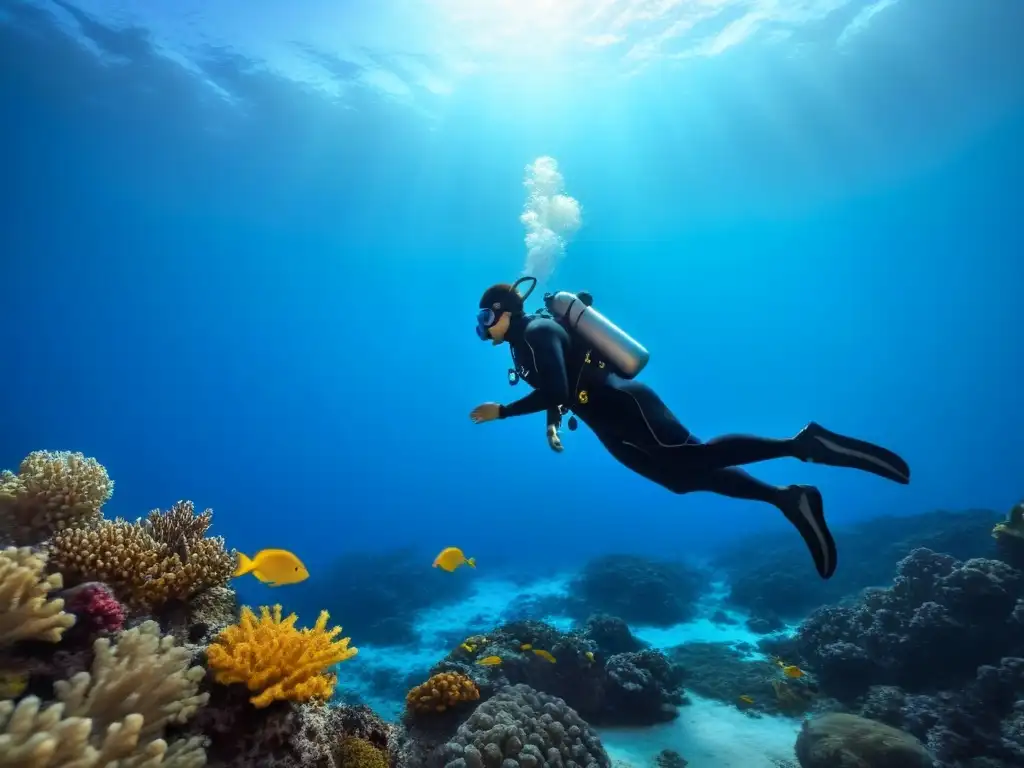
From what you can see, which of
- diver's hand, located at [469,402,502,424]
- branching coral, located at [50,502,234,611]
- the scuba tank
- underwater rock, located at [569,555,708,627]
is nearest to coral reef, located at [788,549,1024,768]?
the scuba tank

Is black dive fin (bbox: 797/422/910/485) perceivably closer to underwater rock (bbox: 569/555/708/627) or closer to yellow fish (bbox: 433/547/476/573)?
yellow fish (bbox: 433/547/476/573)

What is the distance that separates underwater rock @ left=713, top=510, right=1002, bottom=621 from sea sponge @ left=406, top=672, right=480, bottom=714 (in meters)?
16.3

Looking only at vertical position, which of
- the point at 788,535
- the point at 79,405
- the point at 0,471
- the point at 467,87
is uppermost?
the point at 79,405

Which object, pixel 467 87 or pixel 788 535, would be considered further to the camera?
pixel 467 87

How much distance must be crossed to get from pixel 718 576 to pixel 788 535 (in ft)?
26.5

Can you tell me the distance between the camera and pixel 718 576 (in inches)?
1189

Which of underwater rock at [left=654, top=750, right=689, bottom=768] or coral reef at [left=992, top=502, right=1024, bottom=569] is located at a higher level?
coral reef at [left=992, top=502, right=1024, bottom=569]

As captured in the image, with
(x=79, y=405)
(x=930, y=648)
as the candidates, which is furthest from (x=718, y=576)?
(x=79, y=405)

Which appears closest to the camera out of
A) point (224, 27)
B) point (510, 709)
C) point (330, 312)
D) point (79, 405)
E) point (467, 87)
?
point (510, 709)

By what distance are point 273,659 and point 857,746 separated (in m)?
8.24

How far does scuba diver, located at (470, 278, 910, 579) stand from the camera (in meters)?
4.93

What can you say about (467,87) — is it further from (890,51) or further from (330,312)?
(330,312)

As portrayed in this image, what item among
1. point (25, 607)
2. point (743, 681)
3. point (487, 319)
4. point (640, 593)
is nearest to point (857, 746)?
point (743, 681)

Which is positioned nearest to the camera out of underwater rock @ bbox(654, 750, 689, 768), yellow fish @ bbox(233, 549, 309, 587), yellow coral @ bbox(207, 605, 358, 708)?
yellow coral @ bbox(207, 605, 358, 708)
